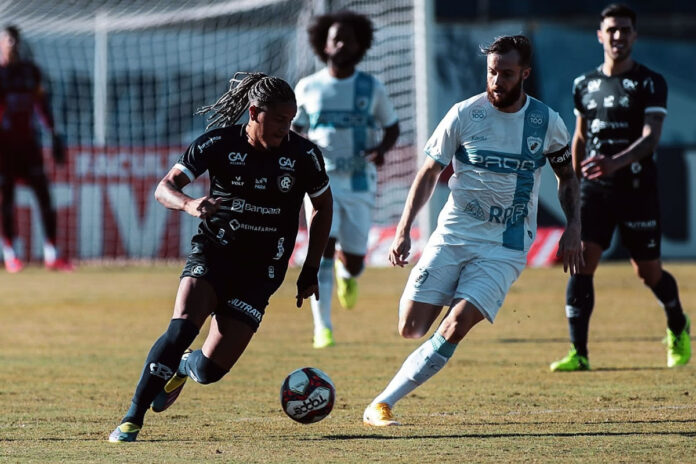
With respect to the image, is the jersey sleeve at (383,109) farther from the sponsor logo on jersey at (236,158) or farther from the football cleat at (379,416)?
the football cleat at (379,416)

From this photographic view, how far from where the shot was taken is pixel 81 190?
69.7 feet

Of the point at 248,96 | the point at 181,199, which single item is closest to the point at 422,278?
the point at 248,96

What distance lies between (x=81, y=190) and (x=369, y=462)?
16.0m

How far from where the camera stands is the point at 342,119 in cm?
1140

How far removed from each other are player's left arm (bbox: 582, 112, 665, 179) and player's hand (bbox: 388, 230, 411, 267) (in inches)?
86.7

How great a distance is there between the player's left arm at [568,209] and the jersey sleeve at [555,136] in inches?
1.3

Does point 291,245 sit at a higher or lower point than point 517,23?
higher

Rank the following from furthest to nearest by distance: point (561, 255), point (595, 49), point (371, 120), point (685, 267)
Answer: point (595, 49) < point (685, 267) < point (371, 120) < point (561, 255)

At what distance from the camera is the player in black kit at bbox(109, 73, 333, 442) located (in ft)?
22.2

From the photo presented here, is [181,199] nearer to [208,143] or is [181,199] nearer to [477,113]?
[208,143]

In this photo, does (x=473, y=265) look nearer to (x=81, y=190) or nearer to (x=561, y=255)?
(x=561, y=255)

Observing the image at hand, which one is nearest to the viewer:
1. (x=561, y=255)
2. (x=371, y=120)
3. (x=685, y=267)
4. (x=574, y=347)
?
(x=561, y=255)

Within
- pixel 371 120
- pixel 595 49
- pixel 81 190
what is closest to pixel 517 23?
pixel 595 49

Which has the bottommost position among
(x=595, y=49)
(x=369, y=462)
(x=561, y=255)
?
(x=595, y=49)
